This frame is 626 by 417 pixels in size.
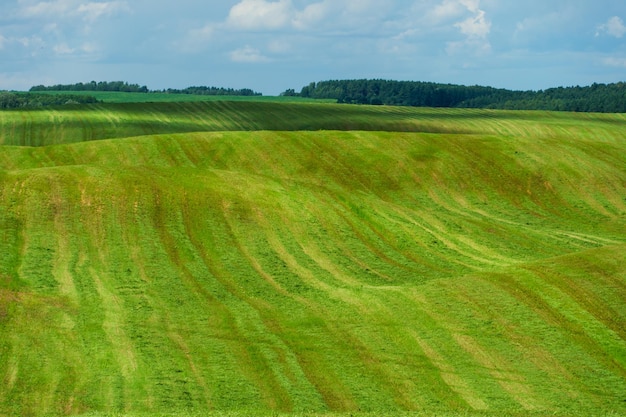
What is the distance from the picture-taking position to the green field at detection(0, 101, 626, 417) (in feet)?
109

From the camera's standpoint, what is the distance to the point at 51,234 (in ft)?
173

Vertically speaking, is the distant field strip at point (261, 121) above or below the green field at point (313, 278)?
above

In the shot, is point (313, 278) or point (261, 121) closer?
point (313, 278)

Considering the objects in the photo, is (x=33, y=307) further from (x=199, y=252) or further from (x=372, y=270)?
(x=372, y=270)

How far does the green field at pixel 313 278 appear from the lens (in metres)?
33.3

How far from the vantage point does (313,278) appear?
48.6m

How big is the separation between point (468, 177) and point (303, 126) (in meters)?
55.6

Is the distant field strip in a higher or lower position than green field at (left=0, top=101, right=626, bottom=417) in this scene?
higher

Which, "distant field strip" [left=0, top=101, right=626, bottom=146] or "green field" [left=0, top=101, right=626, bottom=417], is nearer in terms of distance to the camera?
"green field" [left=0, top=101, right=626, bottom=417]

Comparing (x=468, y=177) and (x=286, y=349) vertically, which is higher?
(x=468, y=177)

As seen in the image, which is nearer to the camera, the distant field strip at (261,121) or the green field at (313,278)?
the green field at (313,278)

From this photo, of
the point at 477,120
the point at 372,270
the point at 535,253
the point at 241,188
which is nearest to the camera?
the point at 372,270

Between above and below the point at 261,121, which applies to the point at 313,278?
below

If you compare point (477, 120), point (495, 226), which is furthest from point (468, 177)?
point (477, 120)
